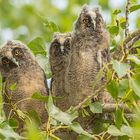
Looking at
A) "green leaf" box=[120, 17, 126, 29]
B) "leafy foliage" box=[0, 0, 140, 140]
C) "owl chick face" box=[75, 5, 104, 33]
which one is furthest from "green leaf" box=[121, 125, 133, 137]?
"green leaf" box=[120, 17, 126, 29]

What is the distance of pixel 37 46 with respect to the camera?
10.8 ft

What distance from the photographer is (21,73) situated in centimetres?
318

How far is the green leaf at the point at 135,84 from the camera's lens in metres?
2.30

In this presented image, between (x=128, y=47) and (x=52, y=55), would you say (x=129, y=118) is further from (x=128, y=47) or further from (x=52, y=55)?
(x=52, y=55)

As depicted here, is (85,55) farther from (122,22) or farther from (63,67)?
(122,22)

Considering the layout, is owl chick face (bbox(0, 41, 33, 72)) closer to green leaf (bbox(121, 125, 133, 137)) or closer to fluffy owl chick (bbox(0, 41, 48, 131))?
fluffy owl chick (bbox(0, 41, 48, 131))

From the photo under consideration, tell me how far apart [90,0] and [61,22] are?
802mm

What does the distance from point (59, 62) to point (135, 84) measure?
0.83 m

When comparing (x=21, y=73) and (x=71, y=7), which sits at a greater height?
(x=71, y=7)

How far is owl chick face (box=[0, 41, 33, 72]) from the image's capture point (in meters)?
3.19

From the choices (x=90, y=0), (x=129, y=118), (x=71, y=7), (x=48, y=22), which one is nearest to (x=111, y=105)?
(x=129, y=118)

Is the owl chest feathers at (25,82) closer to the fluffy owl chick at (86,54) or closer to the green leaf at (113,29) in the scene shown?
the fluffy owl chick at (86,54)

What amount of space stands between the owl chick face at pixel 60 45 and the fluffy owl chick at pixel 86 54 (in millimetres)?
123

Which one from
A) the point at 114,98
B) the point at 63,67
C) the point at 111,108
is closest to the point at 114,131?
the point at 114,98
